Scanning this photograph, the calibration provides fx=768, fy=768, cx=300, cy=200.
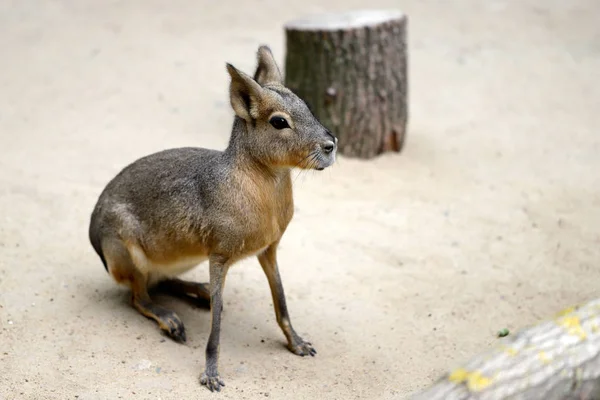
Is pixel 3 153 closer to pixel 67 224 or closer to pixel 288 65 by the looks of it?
pixel 67 224

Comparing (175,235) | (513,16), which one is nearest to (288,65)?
(175,235)

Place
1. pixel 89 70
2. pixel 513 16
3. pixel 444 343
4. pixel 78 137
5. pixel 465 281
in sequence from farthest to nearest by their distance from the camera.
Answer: pixel 513 16, pixel 89 70, pixel 78 137, pixel 465 281, pixel 444 343

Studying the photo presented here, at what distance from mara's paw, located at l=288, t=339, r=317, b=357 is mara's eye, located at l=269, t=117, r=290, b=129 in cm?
130

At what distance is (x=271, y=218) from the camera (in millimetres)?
3896

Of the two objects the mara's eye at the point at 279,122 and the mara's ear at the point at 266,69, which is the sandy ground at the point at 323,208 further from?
the mara's ear at the point at 266,69

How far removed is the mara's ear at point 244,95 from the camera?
3.67m

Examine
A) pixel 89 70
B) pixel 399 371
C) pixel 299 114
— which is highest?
pixel 299 114

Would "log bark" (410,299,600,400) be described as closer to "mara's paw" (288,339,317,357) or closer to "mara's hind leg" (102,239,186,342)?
"mara's paw" (288,339,317,357)

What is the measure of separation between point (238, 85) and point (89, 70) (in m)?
5.43

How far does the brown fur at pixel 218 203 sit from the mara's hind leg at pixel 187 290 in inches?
10.7

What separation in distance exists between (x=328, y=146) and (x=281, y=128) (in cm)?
25

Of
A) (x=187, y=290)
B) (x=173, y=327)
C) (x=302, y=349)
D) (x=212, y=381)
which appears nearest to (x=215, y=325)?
(x=212, y=381)

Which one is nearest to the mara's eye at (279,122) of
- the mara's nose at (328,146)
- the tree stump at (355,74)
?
the mara's nose at (328,146)


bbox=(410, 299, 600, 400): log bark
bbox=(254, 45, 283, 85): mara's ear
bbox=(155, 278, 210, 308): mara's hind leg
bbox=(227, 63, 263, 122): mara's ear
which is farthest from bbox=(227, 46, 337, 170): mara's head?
bbox=(410, 299, 600, 400): log bark
